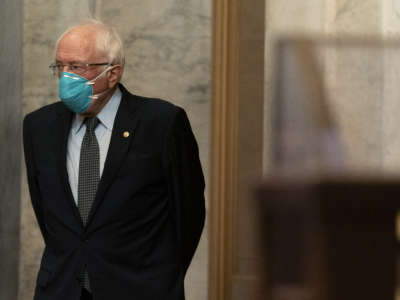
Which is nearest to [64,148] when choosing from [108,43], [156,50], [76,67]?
[76,67]

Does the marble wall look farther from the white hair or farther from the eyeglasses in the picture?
the eyeglasses

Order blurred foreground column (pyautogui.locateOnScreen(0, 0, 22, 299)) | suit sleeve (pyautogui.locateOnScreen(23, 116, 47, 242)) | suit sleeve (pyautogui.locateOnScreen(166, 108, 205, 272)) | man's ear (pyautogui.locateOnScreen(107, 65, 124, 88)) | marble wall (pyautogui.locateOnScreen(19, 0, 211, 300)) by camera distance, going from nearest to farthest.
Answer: suit sleeve (pyautogui.locateOnScreen(166, 108, 205, 272)) < man's ear (pyautogui.locateOnScreen(107, 65, 124, 88)) < suit sleeve (pyautogui.locateOnScreen(23, 116, 47, 242)) < marble wall (pyautogui.locateOnScreen(19, 0, 211, 300)) < blurred foreground column (pyautogui.locateOnScreen(0, 0, 22, 299))

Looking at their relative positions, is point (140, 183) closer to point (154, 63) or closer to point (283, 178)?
point (154, 63)

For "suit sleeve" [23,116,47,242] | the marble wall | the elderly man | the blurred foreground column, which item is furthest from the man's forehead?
the blurred foreground column

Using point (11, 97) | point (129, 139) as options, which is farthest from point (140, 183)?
point (11, 97)

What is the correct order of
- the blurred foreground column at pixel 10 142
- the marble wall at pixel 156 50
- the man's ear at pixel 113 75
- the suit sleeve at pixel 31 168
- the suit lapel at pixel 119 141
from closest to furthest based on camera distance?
the suit lapel at pixel 119 141 < the man's ear at pixel 113 75 < the suit sleeve at pixel 31 168 < the marble wall at pixel 156 50 < the blurred foreground column at pixel 10 142

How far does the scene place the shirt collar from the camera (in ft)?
13.6

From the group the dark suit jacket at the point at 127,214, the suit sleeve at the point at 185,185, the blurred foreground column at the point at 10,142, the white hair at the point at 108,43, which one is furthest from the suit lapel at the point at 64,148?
the blurred foreground column at the point at 10,142

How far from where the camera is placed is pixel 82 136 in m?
4.15

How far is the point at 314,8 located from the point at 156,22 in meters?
1.79

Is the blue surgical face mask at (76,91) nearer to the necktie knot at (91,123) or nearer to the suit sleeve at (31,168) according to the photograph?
the necktie knot at (91,123)

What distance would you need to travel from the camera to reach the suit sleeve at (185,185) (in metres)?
4.11

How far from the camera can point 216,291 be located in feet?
19.5

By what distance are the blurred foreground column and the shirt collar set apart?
2.19m
